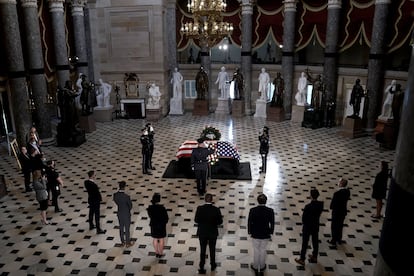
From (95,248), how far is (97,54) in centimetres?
1391

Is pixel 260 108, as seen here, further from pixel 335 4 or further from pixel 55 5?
pixel 55 5

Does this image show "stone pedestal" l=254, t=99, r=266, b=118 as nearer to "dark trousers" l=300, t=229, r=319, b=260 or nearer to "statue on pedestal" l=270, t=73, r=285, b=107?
"statue on pedestal" l=270, t=73, r=285, b=107

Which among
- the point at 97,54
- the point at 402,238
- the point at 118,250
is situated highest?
the point at 97,54

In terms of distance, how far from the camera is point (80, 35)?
18016mm

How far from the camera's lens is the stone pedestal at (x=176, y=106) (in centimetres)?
1942

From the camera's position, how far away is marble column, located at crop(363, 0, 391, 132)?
14492 millimetres

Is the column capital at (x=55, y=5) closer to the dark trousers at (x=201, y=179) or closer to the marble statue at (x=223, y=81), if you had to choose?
the marble statue at (x=223, y=81)

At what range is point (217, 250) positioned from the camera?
23.1 ft

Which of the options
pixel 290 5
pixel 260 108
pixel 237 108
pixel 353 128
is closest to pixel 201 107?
pixel 237 108

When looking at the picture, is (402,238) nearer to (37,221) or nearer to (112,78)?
(37,221)

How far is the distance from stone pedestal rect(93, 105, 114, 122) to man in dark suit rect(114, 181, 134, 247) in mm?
11821

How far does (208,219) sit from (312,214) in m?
1.74

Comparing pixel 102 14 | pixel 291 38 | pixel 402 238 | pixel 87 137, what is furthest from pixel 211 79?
pixel 402 238

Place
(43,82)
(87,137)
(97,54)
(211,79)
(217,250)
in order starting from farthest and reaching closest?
1. (211,79)
2. (97,54)
3. (87,137)
4. (43,82)
5. (217,250)
